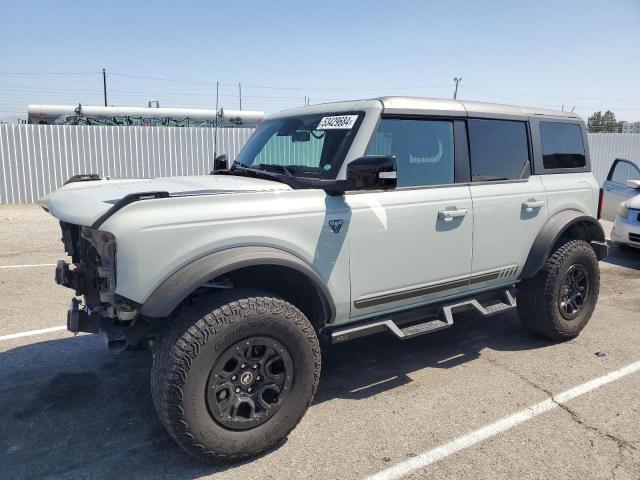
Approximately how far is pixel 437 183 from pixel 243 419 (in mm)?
2207

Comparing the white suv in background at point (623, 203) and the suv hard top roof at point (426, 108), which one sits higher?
the suv hard top roof at point (426, 108)

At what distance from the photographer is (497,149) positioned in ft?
14.2

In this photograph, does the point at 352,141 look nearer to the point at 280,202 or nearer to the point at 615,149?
the point at 280,202

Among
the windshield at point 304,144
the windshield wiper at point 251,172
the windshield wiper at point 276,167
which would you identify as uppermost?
the windshield at point 304,144

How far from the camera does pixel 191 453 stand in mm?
2795

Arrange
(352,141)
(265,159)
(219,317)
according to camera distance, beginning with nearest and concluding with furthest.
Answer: (219,317) < (352,141) < (265,159)

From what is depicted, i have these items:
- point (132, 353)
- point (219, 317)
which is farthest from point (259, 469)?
point (132, 353)

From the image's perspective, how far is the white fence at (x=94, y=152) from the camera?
46.7 ft

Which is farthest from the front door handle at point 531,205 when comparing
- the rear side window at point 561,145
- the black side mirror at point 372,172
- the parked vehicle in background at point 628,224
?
the parked vehicle in background at point 628,224

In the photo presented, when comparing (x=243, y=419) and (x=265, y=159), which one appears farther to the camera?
(x=265, y=159)

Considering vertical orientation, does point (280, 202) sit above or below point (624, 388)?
above

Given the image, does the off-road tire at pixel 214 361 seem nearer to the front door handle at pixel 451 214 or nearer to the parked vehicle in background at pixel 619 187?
the front door handle at pixel 451 214

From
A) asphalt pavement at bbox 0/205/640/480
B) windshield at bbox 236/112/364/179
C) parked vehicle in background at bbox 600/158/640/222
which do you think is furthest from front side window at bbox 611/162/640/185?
windshield at bbox 236/112/364/179

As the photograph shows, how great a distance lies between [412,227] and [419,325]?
2.55 feet
